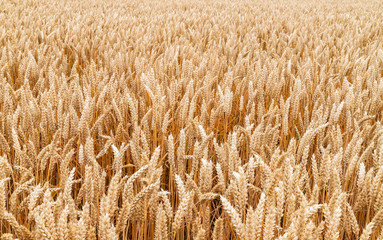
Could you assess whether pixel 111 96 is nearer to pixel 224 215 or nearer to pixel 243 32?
pixel 224 215

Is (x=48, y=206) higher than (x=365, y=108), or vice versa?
(x=48, y=206)

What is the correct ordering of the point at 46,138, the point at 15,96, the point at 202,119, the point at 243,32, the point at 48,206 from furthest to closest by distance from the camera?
1. the point at 243,32
2. the point at 15,96
3. the point at 202,119
4. the point at 46,138
5. the point at 48,206

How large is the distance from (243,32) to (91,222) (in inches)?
147

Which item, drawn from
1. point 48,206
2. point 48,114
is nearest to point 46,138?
point 48,114

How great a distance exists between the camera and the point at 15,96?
1351mm

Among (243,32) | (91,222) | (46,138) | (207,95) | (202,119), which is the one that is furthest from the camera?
(243,32)

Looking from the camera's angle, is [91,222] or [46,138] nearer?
[91,222]

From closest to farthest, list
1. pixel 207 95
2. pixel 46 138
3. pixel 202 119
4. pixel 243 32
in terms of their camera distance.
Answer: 1. pixel 46 138
2. pixel 202 119
3. pixel 207 95
4. pixel 243 32

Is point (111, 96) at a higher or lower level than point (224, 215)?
higher

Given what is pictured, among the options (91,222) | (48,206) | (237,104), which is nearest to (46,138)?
(91,222)

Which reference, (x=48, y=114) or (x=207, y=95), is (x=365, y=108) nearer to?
(x=207, y=95)

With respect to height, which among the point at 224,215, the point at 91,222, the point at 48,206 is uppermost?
the point at 48,206

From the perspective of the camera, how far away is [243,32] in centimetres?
411

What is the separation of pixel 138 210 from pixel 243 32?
3675 mm
